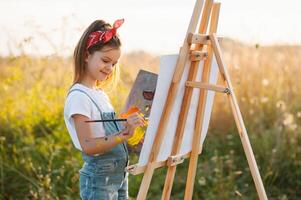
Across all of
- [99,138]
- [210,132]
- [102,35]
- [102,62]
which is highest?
[102,35]

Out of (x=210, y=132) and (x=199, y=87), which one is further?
(x=210, y=132)

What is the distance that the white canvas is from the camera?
2.86 meters

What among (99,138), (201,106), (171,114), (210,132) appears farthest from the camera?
(210,132)

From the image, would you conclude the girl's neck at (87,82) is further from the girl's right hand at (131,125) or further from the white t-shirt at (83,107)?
the girl's right hand at (131,125)

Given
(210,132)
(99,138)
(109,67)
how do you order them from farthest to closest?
(210,132) → (109,67) → (99,138)

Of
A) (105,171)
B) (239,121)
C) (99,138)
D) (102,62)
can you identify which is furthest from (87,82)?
(239,121)

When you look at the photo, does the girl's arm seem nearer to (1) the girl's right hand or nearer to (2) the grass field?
(1) the girl's right hand

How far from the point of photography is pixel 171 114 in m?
2.99

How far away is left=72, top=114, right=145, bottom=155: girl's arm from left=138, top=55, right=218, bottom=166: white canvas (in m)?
0.11

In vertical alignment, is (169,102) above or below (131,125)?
above

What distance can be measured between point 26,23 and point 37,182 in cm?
137

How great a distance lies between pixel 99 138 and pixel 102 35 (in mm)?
461

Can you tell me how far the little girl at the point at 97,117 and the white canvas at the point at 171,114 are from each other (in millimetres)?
110

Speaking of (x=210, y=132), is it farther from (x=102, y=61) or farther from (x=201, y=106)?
(x=102, y=61)
